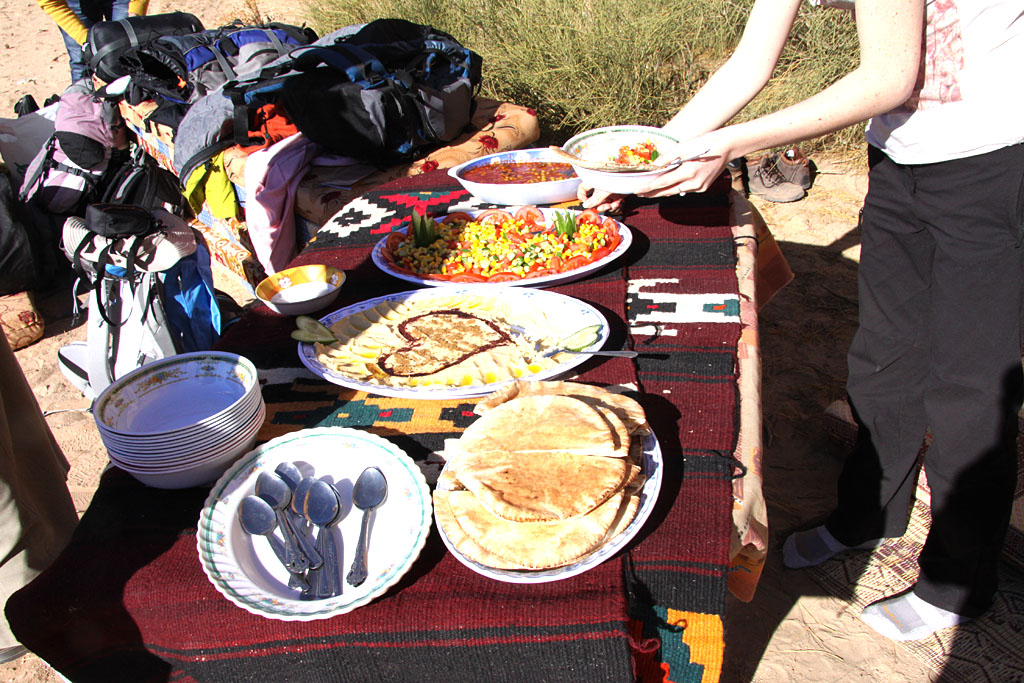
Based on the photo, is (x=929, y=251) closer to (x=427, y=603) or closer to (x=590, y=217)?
(x=590, y=217)

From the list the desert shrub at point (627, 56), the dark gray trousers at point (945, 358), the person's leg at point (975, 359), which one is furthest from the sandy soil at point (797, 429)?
the desert shrub at point (627, 56)

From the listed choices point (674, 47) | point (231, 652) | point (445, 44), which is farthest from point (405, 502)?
point (674, 47)

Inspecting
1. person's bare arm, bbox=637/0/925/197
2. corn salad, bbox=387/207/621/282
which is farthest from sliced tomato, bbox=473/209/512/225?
person's bare arm, bbox=637/0/925/197

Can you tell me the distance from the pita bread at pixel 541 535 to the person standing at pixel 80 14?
6.92 metres

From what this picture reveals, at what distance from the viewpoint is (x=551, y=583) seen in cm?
106

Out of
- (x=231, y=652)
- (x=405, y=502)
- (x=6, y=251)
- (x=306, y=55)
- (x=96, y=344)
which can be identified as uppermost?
(x=306, y=55)

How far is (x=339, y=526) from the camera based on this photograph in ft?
3.84

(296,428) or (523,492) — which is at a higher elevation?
(523,492)

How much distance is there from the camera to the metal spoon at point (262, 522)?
43.7 inches

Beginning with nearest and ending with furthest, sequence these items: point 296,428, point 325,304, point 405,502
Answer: point 405,502, point 296,428, point 325,304

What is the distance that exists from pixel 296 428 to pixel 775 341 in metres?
3.04

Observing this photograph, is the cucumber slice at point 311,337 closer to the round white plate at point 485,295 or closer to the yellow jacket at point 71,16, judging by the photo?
the round white plate at point 485,295

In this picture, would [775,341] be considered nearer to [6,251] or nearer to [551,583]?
[551,583]

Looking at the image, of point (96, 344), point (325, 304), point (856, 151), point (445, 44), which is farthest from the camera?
point (856, 151)
